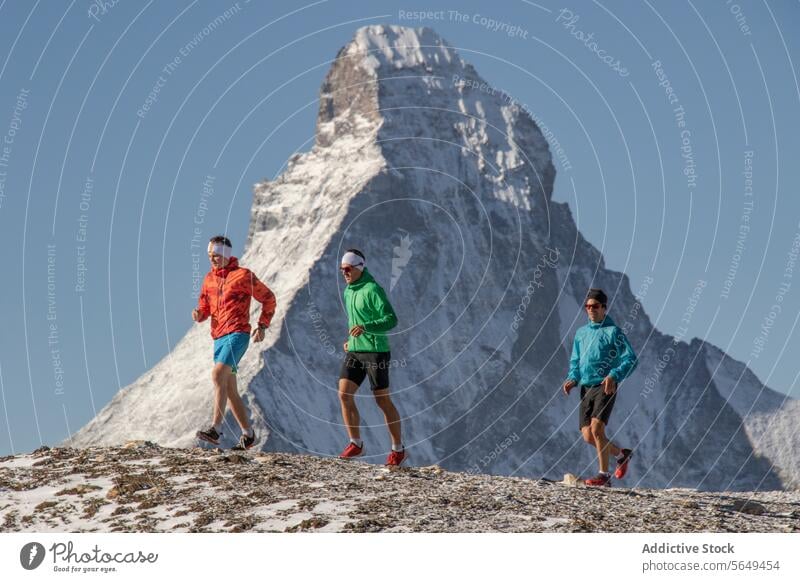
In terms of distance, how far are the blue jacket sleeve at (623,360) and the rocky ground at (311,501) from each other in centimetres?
184

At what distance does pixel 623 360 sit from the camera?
23.8 m

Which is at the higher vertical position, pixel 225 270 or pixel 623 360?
pixel 225 270

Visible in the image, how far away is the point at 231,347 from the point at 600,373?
6.00 metres

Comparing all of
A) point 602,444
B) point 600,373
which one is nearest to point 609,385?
point 600,373

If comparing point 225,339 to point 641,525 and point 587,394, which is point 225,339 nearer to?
point 587,394

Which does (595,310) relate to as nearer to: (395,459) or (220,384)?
(395,459)

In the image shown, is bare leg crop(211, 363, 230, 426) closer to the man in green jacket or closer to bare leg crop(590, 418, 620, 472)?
the man in green jacket

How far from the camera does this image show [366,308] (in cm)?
2411

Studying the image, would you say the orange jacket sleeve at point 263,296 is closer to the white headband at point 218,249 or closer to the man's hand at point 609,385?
the white headband at point 218,249

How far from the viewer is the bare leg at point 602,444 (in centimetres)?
2355

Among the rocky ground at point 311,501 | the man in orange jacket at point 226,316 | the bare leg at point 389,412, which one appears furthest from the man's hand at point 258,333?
the bare leg at point 389,412

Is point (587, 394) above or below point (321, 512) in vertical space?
above
